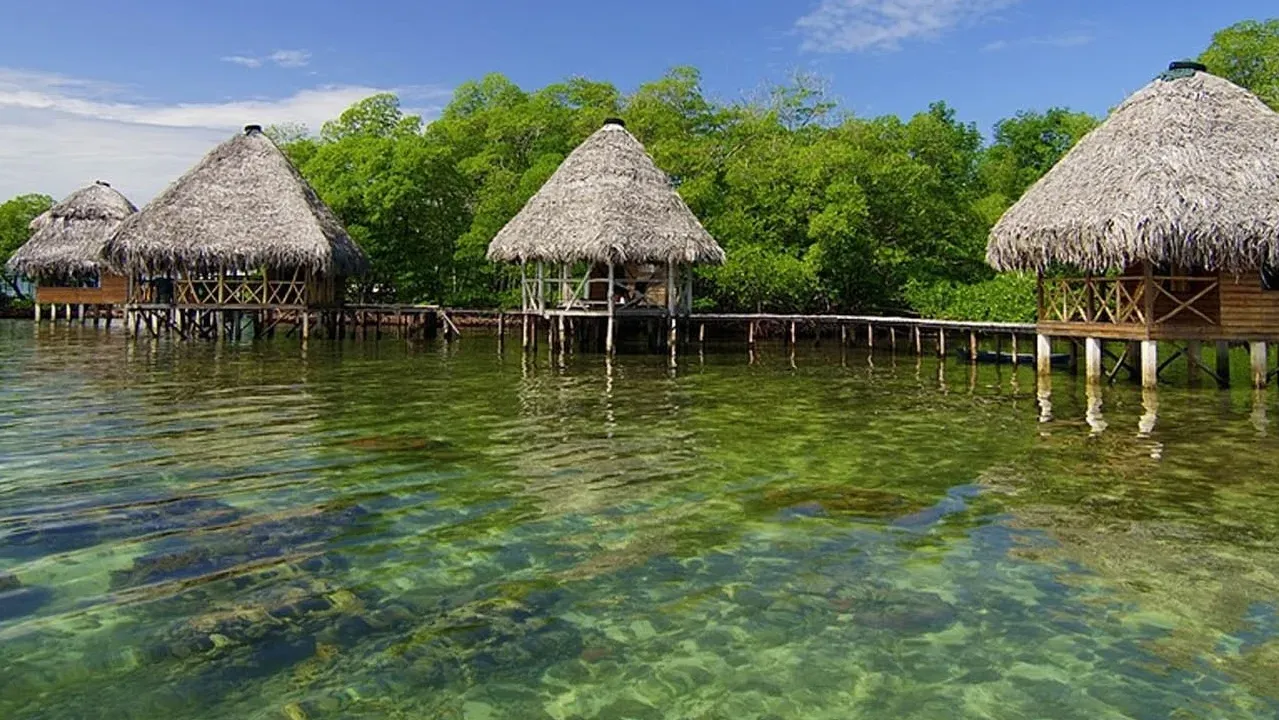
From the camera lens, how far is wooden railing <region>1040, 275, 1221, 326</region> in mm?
14547

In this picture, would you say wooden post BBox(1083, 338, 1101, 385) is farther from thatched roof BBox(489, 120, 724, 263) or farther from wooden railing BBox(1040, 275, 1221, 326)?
thatched roof BBox(489, 120, 724, 263)

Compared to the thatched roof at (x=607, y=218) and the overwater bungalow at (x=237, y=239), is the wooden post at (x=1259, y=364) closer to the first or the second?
the thatched roof at (x=607, y=218)

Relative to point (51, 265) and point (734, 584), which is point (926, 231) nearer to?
point (734, 584)

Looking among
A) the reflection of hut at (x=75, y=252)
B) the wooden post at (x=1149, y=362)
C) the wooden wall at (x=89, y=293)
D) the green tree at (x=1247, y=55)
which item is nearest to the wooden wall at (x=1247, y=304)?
the wooden post at (x=1149, y=362)

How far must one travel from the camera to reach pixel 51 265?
118ft

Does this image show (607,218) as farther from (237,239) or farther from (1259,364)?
(1259,364)

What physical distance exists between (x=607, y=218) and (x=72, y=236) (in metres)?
25.6

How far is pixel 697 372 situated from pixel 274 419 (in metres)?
8.98

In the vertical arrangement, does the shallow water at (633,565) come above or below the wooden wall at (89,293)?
below

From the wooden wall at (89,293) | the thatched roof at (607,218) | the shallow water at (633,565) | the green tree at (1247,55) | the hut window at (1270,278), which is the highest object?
the green tree at (1247,55)

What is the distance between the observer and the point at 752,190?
29.2m

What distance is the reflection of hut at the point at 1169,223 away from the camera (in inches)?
542

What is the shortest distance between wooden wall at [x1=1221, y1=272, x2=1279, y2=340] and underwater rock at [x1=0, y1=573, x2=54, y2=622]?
51.1 feet

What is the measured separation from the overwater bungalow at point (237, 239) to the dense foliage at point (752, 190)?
5685mm
